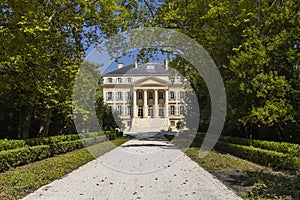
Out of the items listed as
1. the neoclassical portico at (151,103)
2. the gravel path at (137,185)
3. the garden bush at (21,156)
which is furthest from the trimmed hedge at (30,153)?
the neoclassical portico at (151,103)

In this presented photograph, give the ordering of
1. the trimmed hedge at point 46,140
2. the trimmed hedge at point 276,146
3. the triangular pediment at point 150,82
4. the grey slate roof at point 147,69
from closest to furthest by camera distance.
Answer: the trimmed hedge at point 276,146 → the trimmed hedge at point 46,140 → the grey slate roof at point 147,69 → the triangular pediment at point 150,82

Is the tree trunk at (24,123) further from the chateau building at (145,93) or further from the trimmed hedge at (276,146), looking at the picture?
the trimmed hedge at (276,146)

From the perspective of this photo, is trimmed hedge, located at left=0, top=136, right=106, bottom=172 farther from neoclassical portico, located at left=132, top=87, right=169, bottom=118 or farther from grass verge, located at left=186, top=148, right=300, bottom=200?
grass verge, located at left=186, top=148, right=300, bottom=200

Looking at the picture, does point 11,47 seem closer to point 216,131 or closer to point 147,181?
point 147,181

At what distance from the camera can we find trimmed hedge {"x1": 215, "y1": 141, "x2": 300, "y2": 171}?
862 cm

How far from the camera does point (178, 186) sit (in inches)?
271

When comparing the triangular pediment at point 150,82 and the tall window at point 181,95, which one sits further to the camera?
the tall window at point 181,95

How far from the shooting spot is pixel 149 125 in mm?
26703

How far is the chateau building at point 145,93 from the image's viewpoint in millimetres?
15375

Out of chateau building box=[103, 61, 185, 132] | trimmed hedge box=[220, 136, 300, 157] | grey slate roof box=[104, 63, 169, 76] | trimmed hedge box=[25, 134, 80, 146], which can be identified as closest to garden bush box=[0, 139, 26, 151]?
trimmed hedge box=[25, 134, 80, 146]

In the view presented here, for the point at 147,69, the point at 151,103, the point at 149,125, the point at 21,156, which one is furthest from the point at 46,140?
the point at 149,125

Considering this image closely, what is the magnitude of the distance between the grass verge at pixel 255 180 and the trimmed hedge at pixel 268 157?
371 mm

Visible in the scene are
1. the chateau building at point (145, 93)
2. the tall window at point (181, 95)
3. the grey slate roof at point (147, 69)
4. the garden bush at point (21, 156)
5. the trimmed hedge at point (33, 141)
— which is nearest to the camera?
the garden bush at point (21, 156)

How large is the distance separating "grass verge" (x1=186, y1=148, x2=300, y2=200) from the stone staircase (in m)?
15.5
